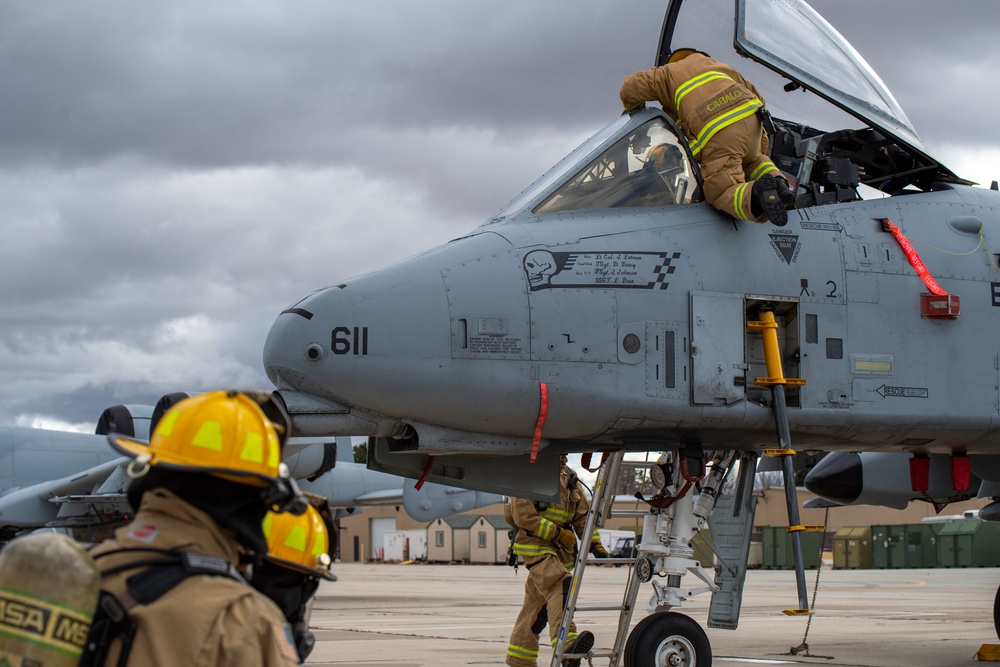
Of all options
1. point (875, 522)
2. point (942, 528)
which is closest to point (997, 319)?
point (942, 528)

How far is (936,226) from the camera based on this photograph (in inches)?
316

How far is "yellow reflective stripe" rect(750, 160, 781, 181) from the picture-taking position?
7414 millimetres

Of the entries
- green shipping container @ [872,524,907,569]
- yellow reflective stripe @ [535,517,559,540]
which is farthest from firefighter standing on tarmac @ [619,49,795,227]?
green shipping container @ [872,524,907,569]

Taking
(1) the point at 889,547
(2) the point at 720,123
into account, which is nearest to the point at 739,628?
(2) the point at 720,123

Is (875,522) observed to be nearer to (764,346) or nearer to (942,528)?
(942,528)

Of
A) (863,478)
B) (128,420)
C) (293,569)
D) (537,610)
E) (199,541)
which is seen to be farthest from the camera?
(128,420)

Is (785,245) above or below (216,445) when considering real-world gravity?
above

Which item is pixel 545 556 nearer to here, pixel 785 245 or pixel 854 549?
pixel 785 245

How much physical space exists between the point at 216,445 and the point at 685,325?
4.88 m

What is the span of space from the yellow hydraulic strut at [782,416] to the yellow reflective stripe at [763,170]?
3.04 feet

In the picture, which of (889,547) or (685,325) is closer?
(685,325)

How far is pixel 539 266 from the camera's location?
268 inches

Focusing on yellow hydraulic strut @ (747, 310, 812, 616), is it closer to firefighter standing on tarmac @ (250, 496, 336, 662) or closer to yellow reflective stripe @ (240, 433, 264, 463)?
firefighter standing on tarmac @ (250, 496, 336, 662)

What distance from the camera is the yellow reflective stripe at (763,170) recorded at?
292 inches
